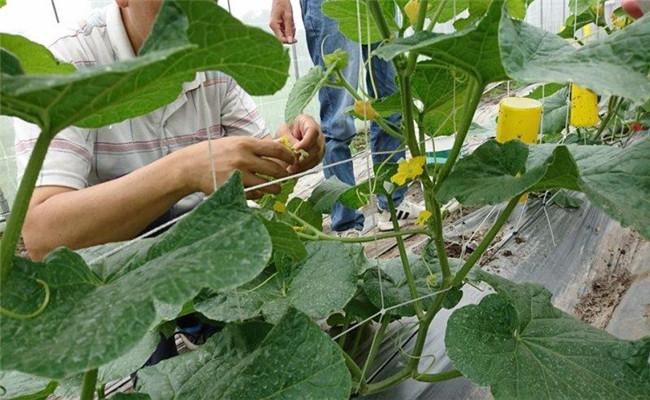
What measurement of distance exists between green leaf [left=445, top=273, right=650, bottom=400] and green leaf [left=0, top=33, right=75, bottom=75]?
0.49 meters

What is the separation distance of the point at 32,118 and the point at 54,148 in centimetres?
73

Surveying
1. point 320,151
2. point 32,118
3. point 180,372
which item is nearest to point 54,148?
point 320,151

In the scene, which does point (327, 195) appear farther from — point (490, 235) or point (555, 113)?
point (555, 113)

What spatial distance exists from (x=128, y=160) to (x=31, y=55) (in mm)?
740

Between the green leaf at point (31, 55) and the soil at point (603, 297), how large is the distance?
3.49ft

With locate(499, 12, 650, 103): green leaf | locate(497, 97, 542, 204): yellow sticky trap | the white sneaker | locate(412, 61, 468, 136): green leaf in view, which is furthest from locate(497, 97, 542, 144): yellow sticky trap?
the white sneaker

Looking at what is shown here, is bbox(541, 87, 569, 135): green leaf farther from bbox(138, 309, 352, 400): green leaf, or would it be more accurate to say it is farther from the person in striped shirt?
bbox(138, 309, 352, 400): green leaf

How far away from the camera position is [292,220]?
0.78 meters

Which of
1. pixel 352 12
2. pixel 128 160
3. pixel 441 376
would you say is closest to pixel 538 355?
pixel 441 376

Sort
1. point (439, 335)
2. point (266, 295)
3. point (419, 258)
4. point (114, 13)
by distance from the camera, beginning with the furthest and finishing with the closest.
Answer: point (114, 13), point (439, 335), point (419, 258), point (266, 295)

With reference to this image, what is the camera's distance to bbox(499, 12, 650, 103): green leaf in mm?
391

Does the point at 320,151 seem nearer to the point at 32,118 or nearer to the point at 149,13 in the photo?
the point at 149,13

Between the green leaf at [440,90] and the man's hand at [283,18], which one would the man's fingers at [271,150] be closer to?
the green leaf at [440,90]

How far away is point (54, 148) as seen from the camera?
102cm
